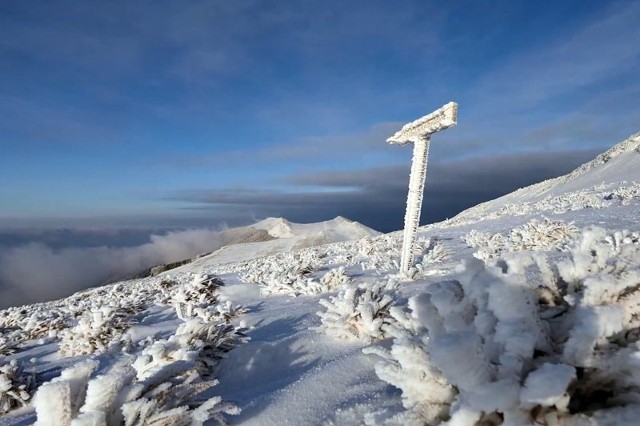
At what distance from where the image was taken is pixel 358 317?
10.1ft

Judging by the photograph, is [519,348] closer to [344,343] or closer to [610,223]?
[344,343]

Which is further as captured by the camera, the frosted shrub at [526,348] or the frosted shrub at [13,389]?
the frosted shrub at [13,389]

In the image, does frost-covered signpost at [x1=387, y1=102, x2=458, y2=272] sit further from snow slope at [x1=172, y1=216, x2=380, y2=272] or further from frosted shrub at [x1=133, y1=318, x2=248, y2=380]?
snow slope at [x1=172, y1=216, x2=380, y2=272]

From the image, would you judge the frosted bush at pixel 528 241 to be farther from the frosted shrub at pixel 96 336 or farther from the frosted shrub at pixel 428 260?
the frosted shrub at pixel 96 336

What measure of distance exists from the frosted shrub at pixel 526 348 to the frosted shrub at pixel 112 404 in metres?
0.87

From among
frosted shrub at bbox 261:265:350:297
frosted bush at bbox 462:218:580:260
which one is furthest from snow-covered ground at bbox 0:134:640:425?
frosted bush at bbox 462:218:580:260

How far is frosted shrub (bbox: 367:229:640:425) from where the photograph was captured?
1273mm

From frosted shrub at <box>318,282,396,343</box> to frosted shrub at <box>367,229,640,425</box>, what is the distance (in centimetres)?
122

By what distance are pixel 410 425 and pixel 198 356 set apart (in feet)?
5.30

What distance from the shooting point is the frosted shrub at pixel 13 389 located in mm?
2713

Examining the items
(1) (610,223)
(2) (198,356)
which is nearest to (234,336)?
(2) (198,356)

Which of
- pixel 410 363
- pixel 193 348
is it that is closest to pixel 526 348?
pixel 410 363

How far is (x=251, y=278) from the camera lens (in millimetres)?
7336

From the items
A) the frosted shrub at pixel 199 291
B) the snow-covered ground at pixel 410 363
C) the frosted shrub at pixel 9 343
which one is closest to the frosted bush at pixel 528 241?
the snow-covered ground at pixel 410 363
